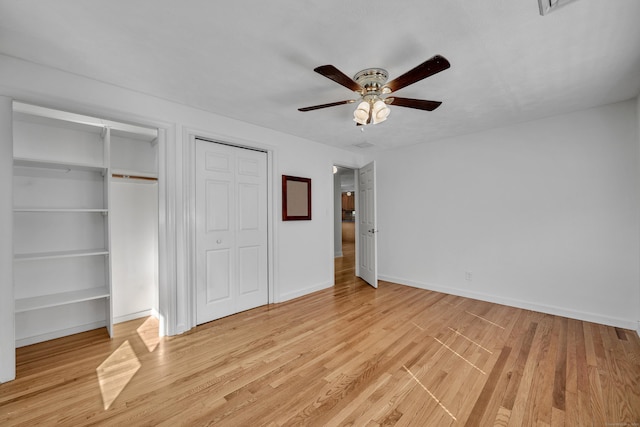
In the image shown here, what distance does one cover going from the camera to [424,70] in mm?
1701

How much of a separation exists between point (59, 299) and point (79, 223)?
2.57 feet

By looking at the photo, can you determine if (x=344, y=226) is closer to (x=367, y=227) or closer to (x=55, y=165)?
(x=367, y=227)

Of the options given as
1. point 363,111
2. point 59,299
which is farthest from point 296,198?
point 59,299

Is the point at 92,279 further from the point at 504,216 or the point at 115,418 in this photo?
the point at 504,216

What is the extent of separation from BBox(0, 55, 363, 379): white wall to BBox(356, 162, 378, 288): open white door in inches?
24.5

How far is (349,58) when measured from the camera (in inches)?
79.0

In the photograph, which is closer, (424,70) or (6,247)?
(424,70)

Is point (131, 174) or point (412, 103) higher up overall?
point (412, 103)

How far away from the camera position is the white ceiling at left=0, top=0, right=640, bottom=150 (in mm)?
1555

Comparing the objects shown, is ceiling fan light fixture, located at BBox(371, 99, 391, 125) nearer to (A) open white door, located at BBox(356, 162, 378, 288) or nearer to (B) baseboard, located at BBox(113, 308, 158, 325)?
(A) open white door, located at BBox(356, 162, 378, 288)

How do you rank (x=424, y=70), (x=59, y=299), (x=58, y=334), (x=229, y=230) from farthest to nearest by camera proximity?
(x=229, y=230) < (x=58, y=334) < (x=59, y=299) < (x=424, y=70)

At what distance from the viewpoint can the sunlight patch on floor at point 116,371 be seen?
189 cm

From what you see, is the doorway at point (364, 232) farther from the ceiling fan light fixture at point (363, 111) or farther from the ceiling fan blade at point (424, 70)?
the ceiling fan blade at point (424, 70)

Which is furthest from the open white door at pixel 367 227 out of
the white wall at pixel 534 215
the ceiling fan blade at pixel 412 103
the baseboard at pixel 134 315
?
the baseboard at pixel 134 315
